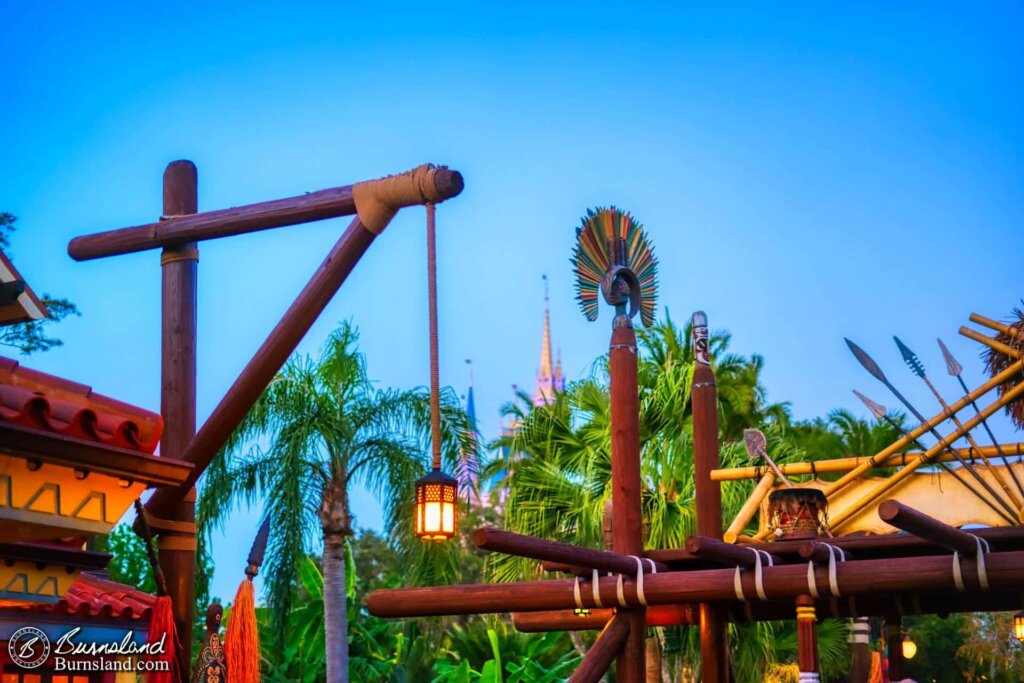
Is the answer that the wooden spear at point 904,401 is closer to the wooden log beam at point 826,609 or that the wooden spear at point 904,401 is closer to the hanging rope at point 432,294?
the wooden log beam at point 826,609

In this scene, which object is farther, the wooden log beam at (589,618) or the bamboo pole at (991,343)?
the wooden log beam at (589,618)

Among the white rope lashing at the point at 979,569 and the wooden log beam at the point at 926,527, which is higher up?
the wooden log beam at the point at 926,527

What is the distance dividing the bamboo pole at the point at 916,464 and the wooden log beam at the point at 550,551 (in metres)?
2.15

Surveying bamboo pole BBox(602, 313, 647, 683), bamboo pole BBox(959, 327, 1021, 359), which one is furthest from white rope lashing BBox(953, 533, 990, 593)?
bamboo pole BBox(959, 327, 1021, 359)

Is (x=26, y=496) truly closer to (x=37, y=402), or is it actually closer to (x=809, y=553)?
(x=37, y=402)

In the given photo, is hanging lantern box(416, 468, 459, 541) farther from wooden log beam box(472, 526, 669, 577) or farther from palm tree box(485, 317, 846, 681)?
palm tree box(485, 317, 846, 681)

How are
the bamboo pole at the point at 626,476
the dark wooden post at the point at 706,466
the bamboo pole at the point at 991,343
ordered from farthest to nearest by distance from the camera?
the bamboo pole at the point at 991,343 → the dark wooden post at the point at 706,466 → the bamboo pole at the point at 626,476

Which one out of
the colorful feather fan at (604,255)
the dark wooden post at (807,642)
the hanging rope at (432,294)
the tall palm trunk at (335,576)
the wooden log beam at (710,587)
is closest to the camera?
the hanging rope at (432,294)

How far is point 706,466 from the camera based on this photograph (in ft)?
39.1

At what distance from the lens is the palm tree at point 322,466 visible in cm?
1700

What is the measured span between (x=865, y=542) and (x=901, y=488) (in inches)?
61.9

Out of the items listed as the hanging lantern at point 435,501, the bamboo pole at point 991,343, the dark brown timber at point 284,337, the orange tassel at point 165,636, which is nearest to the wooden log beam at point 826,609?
the bamboo pole at point 991,343

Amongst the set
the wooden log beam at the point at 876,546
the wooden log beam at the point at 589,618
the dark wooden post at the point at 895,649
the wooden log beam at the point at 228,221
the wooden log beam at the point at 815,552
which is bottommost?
the dark wooden post at the point at 895,649

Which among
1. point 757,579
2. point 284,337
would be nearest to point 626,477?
point 757,579
